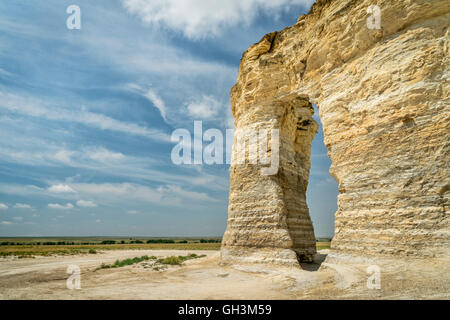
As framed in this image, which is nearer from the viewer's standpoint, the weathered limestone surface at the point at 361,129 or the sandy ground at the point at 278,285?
the sandy ground at the point at 278,285

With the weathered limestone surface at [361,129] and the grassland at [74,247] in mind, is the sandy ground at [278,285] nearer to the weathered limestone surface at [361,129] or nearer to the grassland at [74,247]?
the weathered limestone surface at [361,129]

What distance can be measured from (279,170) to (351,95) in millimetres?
4637

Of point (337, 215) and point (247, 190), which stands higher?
point (247, 190)

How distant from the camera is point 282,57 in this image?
13000 mm

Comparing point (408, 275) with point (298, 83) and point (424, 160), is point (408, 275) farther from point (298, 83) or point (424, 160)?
point (298, 83)

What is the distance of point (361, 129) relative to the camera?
28.6 ft

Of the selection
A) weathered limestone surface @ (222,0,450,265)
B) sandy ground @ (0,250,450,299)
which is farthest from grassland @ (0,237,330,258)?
weathered limestone surface @ (222,0,450,265)

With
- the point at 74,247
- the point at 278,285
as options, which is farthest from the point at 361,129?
the point at 74,247

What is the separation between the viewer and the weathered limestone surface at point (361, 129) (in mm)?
7027

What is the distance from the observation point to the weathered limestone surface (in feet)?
23.1

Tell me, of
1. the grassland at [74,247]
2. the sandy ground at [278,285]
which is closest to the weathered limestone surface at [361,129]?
the sandy ground at [278,285]

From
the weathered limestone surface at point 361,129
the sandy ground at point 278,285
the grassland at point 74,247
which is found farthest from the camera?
the grassland at point 74,247
